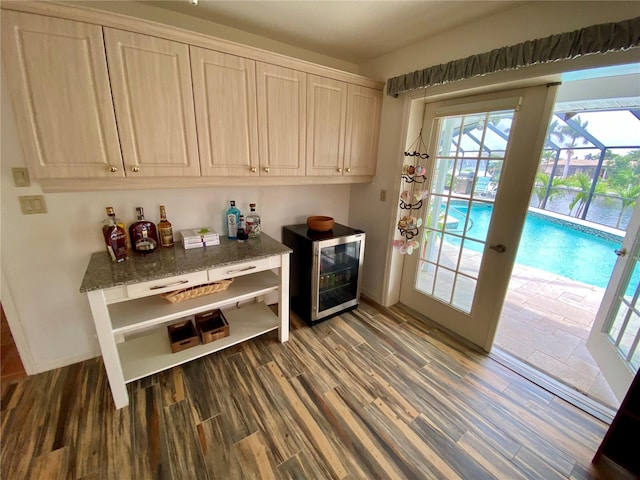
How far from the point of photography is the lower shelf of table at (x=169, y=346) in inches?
66.3

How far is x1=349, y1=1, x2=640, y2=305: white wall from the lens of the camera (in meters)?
1.31

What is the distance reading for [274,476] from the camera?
1228 mm

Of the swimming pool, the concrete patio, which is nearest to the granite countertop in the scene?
the concrete patio

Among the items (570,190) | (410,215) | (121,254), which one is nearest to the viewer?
(121,254)

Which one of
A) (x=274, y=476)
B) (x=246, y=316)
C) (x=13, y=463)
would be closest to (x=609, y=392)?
(x=274, y=476)

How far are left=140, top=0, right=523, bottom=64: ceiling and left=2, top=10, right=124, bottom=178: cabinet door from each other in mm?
671

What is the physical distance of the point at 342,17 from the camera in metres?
1.71

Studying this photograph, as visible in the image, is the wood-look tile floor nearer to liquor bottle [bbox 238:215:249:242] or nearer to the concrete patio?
the concrete patio

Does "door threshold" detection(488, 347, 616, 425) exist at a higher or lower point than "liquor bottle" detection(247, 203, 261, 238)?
lower

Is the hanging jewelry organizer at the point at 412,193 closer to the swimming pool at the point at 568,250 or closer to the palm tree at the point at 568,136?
the swimming pool at the point at 568,250

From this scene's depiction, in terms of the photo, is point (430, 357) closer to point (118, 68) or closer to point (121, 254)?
point (121, 254)

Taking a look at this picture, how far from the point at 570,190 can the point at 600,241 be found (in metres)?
0.96

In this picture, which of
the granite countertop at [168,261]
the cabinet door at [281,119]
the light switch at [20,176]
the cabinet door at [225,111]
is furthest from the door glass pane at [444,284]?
the light switch at [20,176]

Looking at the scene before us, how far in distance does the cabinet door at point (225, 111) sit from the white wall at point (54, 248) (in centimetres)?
43
